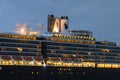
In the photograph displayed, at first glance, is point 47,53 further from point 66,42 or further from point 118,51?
point 118,51

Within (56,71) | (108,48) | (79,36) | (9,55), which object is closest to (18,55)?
(9,55)

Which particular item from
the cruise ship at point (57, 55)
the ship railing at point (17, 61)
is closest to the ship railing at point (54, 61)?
the cruise ship at point (57, 55)

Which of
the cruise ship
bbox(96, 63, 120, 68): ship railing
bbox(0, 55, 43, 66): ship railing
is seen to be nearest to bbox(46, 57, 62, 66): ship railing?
the cruise ship

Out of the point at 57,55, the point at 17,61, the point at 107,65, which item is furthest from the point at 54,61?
the point at 107,65

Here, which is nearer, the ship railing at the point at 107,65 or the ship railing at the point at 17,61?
the ship railing at the point at 17,61

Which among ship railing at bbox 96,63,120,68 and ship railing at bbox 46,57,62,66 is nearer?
ship railing at bbox 46,57,62,66

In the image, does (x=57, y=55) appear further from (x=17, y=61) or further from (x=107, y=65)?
(x=107, y=65)

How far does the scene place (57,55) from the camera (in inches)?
5074

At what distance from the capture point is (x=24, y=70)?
11812cm

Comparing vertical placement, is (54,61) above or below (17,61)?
below

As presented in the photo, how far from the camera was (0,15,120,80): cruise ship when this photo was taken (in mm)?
118188

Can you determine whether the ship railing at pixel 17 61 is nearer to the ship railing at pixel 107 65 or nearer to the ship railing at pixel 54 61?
the ship railing at pixel 54 61

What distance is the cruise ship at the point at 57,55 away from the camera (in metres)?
118

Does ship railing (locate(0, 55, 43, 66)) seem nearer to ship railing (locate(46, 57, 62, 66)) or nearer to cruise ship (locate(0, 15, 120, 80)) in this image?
cruise ship (locate(0, 15, 120, 80))
